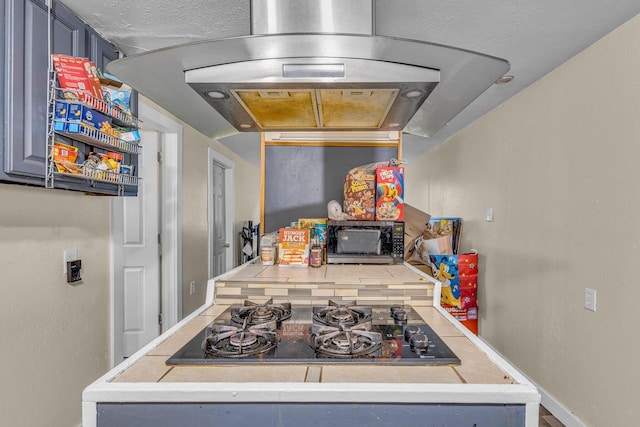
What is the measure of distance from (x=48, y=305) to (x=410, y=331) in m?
1.63

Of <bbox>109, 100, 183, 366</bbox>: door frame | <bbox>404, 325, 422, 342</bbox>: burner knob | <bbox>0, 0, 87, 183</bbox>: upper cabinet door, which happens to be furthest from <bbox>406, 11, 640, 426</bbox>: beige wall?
<bbox>109, 100, 183, 366</bbox>: door frame

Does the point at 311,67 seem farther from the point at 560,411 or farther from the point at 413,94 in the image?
the point at 560,411

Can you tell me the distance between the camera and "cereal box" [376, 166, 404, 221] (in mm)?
1921

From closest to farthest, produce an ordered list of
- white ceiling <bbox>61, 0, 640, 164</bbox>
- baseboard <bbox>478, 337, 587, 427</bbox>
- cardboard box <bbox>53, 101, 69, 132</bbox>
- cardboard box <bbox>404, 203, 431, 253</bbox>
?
cardboard box <bbox>53, 101, 69, 132</bbox>, white ceiling <bbox>61, 0, 640, 164</bbox>, baseboard <bbox>478, 337, 587, 427</bbox>, cardboard box <bbox>404, 203, 431, 253</bbox>

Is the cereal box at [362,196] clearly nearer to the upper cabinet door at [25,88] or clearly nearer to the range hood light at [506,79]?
the range hood light at [506,79]

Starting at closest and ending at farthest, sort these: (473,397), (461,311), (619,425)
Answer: (473,397) < (619,425) < (461,311)

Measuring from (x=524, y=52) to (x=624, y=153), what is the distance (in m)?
0.73

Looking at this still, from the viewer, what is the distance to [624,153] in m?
1.74

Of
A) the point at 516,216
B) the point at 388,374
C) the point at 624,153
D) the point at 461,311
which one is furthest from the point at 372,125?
the point at 461,311

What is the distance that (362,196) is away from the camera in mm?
1970

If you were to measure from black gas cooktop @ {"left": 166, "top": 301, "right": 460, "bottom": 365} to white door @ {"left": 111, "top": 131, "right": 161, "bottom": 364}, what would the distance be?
80.7 inches

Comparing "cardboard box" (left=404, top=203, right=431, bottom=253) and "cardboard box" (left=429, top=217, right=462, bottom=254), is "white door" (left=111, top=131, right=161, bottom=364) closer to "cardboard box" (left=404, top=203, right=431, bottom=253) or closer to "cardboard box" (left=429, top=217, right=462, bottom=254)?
"cardboard box" (left=404, top=203, right=431, bottom=253)

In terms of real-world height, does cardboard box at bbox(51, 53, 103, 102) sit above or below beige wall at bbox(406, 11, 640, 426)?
above

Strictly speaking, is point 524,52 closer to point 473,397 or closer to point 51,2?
point 473,397
